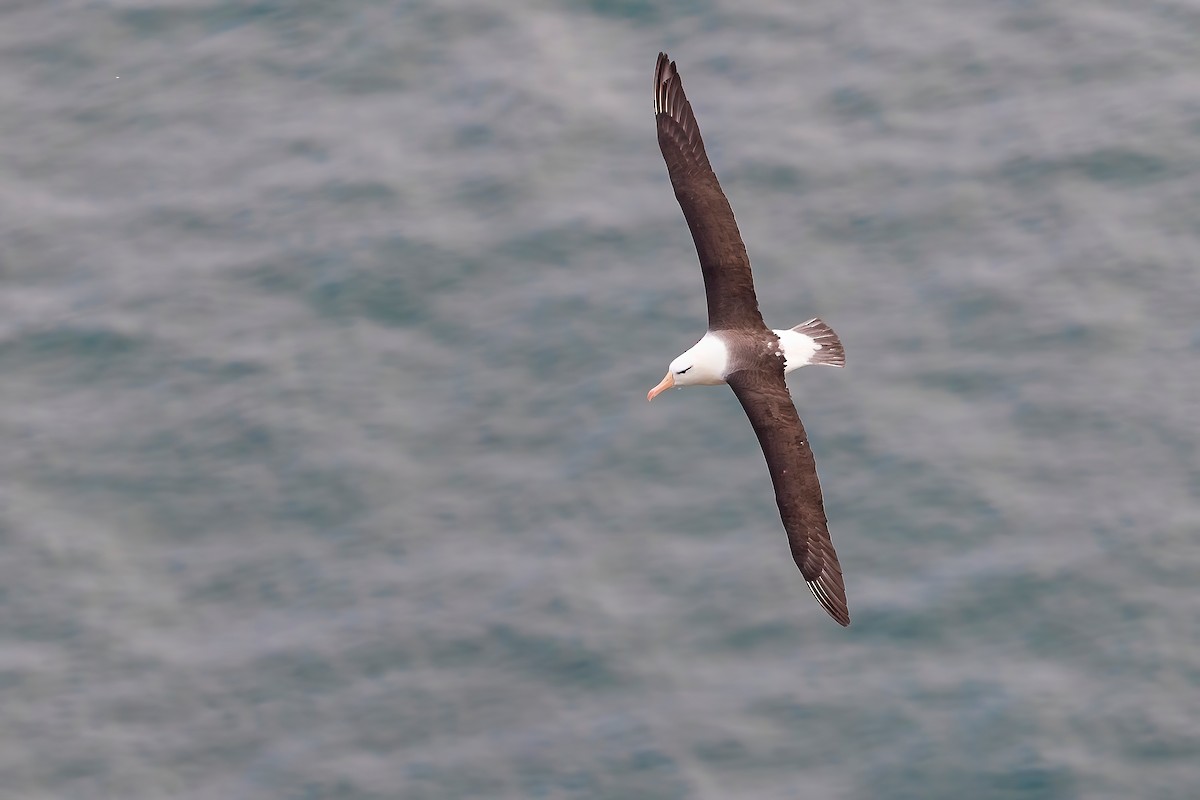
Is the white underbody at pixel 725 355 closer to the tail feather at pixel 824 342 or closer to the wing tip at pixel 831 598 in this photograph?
the tail feather at pixel 824 342

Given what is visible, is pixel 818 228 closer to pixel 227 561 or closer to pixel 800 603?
pixel 800 603

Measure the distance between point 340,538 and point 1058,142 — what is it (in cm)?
1251

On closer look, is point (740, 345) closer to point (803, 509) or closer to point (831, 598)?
point (803, 509)

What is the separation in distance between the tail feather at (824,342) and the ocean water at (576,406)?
414cm

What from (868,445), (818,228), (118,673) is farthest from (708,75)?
(118,673)

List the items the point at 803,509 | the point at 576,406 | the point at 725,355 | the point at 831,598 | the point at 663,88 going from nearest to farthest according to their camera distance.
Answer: the point at 803,509 < the point at 831,598 < the point at 725,355 < the point at 663,88 < the point at 576,406

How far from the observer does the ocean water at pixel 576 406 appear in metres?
30.4

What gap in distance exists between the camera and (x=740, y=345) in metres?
27.3

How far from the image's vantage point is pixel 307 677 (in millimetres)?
31062

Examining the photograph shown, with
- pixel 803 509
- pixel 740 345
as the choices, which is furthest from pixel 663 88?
pixel 803 509

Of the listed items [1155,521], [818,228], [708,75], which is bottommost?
[1155,521]

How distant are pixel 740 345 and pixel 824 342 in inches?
55.8

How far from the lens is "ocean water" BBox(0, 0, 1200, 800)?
3036cm

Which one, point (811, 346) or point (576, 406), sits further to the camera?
point (576, 406)
